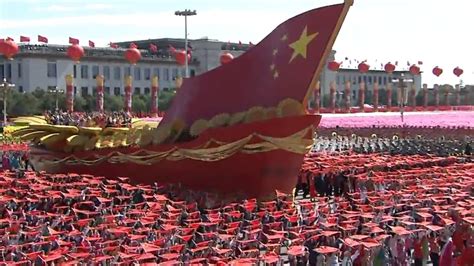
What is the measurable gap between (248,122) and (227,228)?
5115mm

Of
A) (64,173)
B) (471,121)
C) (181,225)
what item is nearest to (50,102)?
(471,121)

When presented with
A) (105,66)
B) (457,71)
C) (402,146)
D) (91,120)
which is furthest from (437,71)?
(91,120)

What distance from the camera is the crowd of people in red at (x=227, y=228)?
37.2 ft

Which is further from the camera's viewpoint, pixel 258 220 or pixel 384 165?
pixel 384 165

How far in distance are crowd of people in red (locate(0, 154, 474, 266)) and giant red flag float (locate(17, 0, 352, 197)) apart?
0.79 m

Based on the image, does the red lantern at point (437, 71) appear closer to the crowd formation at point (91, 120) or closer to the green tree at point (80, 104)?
the green tree at point (80, 104)

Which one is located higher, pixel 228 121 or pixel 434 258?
pixel 228 121

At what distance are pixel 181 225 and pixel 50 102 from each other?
4692 cm

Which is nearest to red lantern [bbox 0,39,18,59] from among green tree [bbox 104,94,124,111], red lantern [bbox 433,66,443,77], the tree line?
the tree line

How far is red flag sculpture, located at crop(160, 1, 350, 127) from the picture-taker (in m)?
17.2

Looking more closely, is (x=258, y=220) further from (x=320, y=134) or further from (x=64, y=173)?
(x=320, y=134)

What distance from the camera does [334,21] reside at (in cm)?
1697

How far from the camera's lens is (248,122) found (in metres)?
18.1

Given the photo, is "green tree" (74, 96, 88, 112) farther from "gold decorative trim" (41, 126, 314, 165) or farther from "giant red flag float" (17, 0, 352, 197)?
"giant red flag float" (17, 0, 352, 197)
